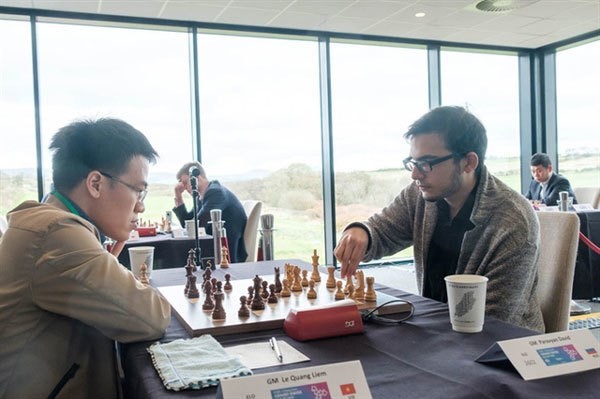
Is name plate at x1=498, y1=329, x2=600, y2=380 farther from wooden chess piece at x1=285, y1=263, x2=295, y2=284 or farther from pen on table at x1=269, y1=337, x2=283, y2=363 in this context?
wooden chess piece at x1=285, y1=263, x2=295, y2=284

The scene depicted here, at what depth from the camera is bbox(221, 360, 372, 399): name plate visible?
27.8 inches

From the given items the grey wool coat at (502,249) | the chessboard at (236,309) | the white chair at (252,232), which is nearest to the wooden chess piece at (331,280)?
the chessboard at (236,309)

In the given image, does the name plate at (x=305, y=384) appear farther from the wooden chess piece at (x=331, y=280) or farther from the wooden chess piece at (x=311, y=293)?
the wooden chess piece at (x=331, y=280)

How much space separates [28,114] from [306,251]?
3.17 m

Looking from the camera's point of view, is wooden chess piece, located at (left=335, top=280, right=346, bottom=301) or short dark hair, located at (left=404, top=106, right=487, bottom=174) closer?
wooden chess piece, located at (left=335, top=280, right=346, bottom=301)

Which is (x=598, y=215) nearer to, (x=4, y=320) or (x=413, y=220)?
(x=413, y=220)

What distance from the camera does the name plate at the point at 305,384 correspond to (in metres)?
0.71

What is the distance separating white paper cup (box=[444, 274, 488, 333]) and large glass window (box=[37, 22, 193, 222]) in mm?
4234

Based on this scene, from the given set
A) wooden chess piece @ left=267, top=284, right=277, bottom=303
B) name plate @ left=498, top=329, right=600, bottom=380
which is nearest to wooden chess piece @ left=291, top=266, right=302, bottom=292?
wooden chess piece @ left=267, top=284, right=277, bottom=303

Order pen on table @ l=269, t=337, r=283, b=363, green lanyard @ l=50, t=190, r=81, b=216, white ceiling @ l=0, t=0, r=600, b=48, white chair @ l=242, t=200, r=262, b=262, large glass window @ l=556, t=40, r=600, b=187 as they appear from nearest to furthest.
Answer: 1. pen on table @ l=269, t=337, r=283, b=363
2. green lanyard @ l=50, t=190, r=81, b=216
3. white chair @ l=242, t=200, r=262, b=262
4. white ceiling @ l=0, t=0, r=600, b=48
5. large glass window @ l=556, t=40, r=600, b=187

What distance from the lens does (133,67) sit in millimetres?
5344

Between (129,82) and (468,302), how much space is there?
4.89 metres

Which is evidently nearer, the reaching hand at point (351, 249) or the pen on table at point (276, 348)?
the pen on table at point (276, 348)

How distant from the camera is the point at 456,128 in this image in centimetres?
166
